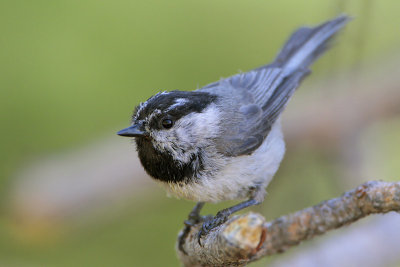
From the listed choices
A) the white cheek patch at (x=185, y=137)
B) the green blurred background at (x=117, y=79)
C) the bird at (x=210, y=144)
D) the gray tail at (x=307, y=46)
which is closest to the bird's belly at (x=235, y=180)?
the bird at (x=210, y=144)

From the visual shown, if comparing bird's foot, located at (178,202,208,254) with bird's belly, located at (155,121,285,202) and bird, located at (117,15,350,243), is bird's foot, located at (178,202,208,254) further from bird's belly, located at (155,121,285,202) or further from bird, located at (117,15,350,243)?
bird's belly, located at (155,121,285,202)

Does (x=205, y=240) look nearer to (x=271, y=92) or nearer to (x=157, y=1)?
(x=271, y=92)

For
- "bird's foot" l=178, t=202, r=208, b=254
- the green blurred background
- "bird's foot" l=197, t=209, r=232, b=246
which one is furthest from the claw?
the green blurred background

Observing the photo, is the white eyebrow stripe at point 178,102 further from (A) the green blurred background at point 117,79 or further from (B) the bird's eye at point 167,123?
(A) the green blurred background at point 117,79

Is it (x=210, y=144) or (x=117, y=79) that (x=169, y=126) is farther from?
(x=117, y=79)

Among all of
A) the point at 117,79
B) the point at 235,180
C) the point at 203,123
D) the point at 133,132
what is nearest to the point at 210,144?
the point at 203,123
